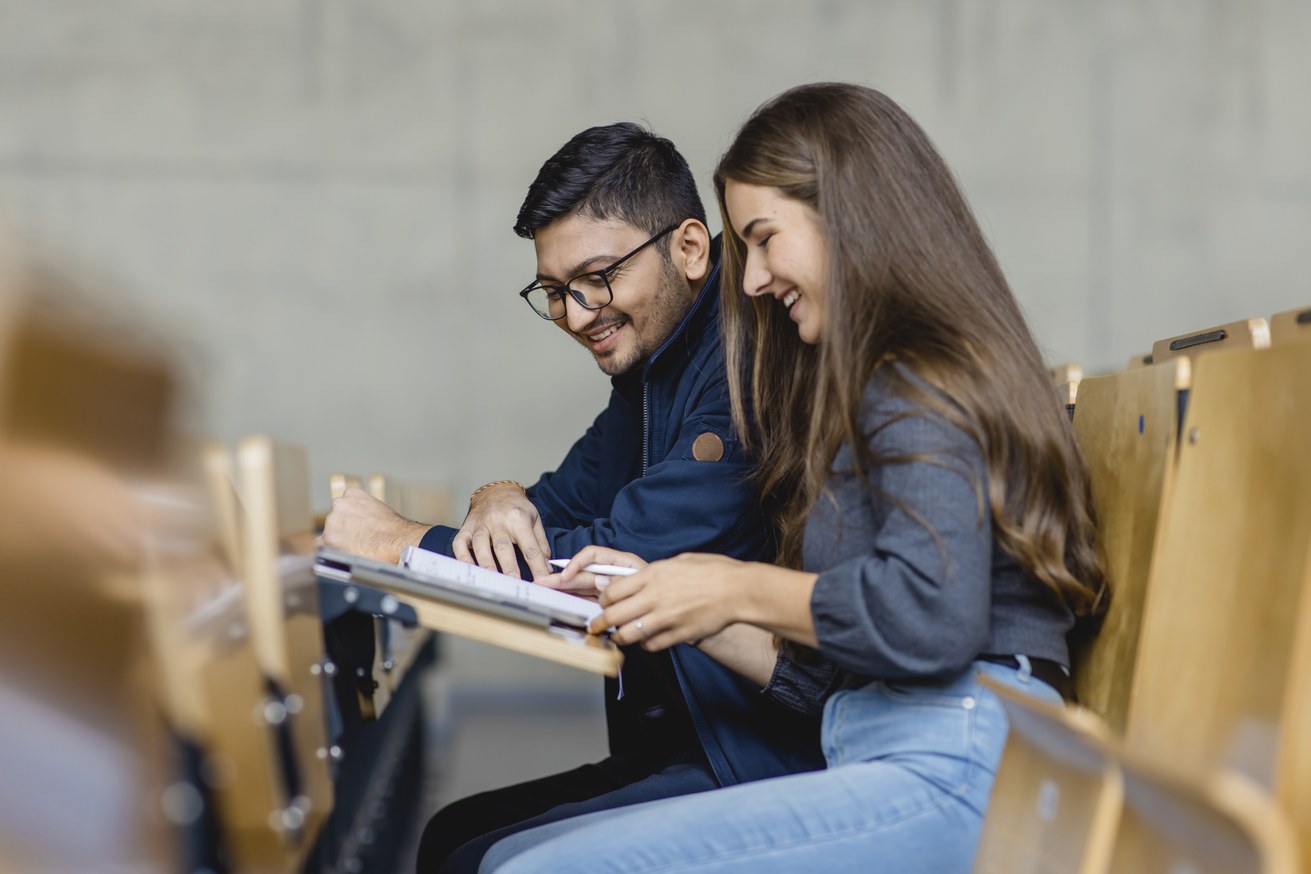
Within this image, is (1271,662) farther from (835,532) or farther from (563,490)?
(563,490)

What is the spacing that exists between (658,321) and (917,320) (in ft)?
2.69

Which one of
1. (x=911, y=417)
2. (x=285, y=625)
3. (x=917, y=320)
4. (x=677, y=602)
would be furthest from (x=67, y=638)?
(x=917, y=320)

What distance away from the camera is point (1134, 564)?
1.35 meters

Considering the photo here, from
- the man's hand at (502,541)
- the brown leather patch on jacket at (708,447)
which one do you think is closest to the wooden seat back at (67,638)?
the man's hand at (502,541)

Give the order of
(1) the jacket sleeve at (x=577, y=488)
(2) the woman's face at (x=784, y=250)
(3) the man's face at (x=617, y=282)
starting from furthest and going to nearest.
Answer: (1) the jacket sleeve at (x=577, y=488), (3) the man's face at (x=617, y=282), (2) the woman's face at (x=784, y=250)

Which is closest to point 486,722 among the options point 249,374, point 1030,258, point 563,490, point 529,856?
point 249,374

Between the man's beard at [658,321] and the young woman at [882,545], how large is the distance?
569 mm

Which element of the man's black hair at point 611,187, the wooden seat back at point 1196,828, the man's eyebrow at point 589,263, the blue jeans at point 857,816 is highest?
the man's black hair at point 611,187

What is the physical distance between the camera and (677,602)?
1.28m

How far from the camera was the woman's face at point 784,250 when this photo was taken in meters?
1.42

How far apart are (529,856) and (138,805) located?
0.44 metres

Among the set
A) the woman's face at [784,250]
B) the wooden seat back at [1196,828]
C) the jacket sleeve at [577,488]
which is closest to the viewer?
the wooden seat back at [1196,828]

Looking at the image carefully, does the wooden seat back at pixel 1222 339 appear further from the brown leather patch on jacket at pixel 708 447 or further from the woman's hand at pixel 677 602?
the woman's hand at pixel 677 602

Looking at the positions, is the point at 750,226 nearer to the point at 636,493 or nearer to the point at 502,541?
the point at 636,493
